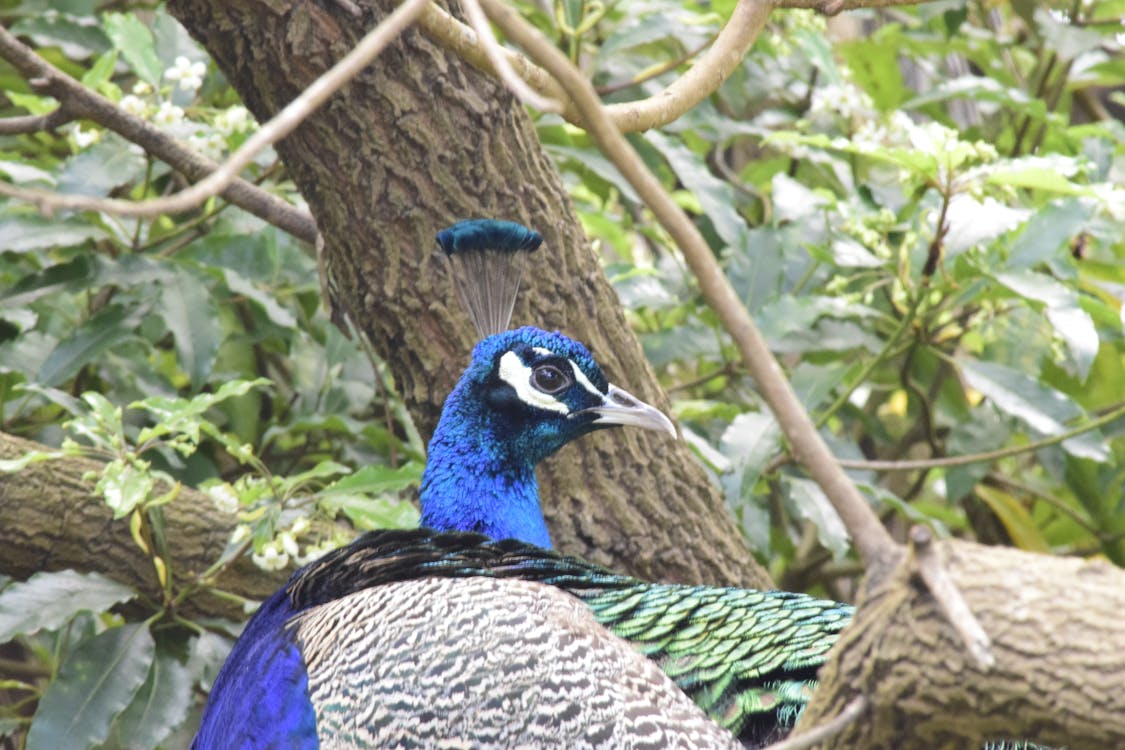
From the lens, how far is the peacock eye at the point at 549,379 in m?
2.03

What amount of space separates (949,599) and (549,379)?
1.18 metres

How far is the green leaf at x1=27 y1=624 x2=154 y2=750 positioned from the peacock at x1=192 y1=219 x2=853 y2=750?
0.27 metres

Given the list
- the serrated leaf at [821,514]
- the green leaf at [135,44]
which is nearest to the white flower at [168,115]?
the green leaf at [135,44]

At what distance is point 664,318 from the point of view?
306cm

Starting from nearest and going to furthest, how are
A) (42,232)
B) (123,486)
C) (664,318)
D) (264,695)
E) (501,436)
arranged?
(264,695)
(123,486)
(501,436)
(42,232)
(664,318)

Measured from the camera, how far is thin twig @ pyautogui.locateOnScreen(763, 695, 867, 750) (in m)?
0.92

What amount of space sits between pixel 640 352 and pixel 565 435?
0.77 ft

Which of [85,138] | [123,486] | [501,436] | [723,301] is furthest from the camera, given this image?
[85,138]

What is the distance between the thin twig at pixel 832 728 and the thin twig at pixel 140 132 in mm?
1588

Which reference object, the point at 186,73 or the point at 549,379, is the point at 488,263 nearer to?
the point at 549,379

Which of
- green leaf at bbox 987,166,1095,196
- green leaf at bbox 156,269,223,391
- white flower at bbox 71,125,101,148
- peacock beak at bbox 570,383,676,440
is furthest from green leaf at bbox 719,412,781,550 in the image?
white flower at bbox 71,125,101,148

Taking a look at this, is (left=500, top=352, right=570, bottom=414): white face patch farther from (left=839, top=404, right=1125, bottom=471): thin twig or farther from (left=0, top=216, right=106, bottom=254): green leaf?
(left=0, top=216, right=106, bottom=254): green leaf

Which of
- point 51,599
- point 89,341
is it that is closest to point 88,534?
point 51,599

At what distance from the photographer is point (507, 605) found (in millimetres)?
1490
